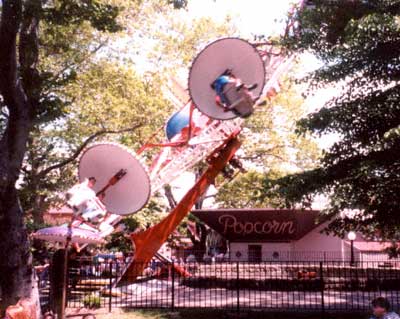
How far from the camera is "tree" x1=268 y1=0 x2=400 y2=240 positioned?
415 inches

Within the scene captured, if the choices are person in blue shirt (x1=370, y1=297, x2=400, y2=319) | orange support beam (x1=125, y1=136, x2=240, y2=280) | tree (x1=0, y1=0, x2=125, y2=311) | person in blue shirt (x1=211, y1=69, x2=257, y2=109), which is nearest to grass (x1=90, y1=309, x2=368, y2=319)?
tree (x1=0, y1=0, x2=125, y2=311)

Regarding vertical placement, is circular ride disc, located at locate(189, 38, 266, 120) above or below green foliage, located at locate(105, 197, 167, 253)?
above

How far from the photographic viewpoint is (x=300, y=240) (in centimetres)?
3231

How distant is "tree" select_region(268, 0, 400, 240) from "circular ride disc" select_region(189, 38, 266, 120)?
99.9 inches

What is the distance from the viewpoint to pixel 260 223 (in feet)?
98.9

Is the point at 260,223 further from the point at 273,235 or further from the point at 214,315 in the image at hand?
the point at 214,315

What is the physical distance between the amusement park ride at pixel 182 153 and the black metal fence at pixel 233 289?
1376 millimetres

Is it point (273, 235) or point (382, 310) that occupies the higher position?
point (273, 235)

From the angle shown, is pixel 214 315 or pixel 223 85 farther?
pixel 214 315

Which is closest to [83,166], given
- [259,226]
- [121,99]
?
[121,99]

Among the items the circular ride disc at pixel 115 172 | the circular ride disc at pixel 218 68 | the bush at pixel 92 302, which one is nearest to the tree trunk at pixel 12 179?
the circular ride disc at pixel 115 172

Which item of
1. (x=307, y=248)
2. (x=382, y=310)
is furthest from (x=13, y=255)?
(x=307, y=248)

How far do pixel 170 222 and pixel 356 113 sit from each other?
8557 millimetres

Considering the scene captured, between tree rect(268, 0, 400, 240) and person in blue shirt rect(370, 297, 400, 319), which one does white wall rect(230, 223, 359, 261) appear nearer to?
tree rect(268, 0, 400, 240)
